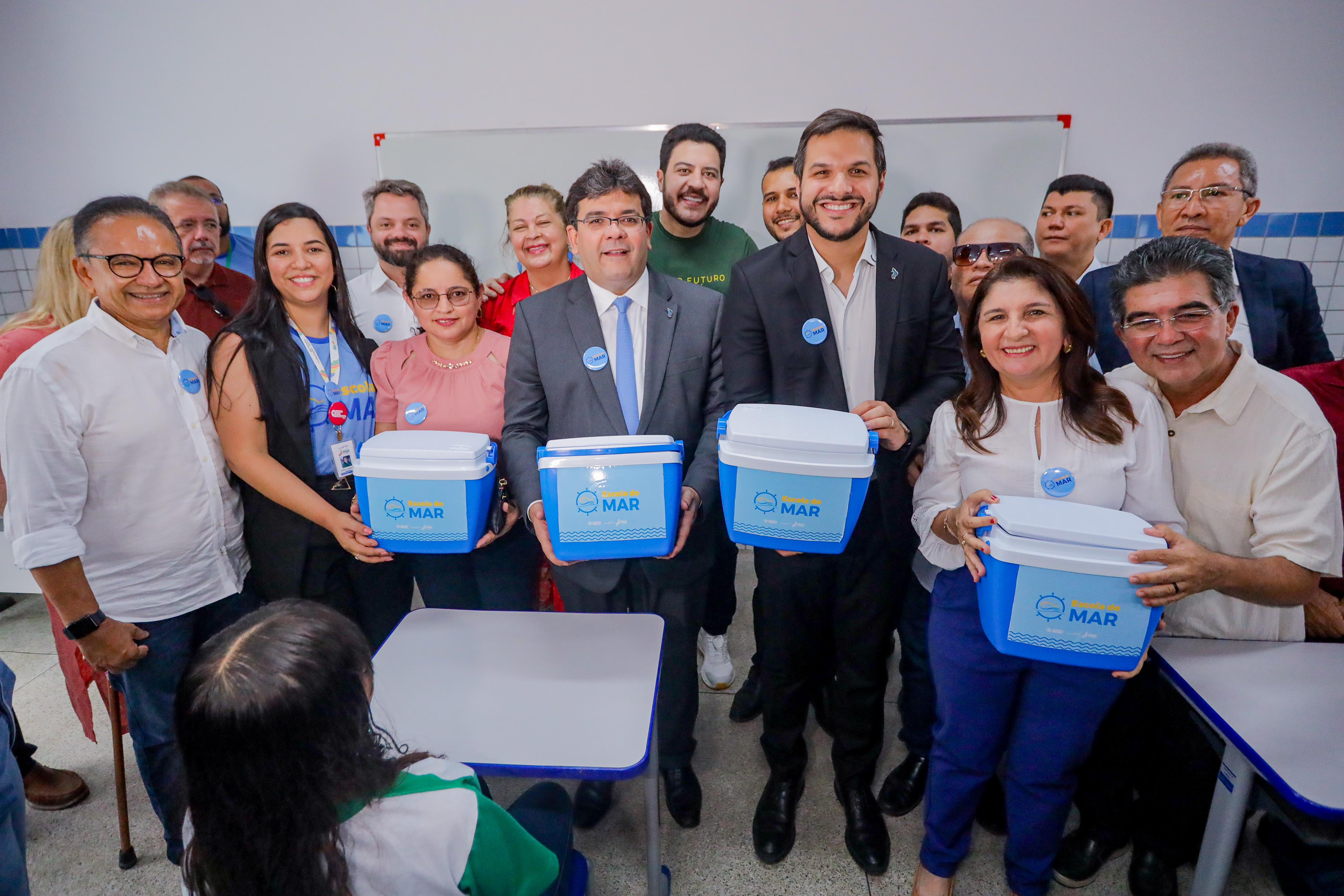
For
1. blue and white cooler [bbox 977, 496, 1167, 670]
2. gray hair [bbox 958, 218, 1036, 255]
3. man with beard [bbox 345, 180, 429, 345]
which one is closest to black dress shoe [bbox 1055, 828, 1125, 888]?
blue and white cooler [bbox 977, 496, 1167, 670]

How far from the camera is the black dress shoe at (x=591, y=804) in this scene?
1.92m

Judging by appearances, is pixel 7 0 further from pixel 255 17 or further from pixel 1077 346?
pixel 1077 346

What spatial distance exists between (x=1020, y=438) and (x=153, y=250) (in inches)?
78.0

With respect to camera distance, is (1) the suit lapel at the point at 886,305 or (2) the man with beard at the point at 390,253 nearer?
(1) the suit lapel at the point at 886,305

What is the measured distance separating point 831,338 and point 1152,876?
63.2 inches

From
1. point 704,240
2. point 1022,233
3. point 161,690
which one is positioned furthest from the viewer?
point 704,240

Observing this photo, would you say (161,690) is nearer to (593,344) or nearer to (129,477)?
(129,477)

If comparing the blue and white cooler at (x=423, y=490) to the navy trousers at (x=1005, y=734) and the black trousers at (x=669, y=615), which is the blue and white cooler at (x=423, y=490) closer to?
the black trousers at (x=669, y=615)

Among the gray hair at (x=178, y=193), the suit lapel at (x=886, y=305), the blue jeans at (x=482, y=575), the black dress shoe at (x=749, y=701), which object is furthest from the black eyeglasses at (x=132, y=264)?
the black dress shoe at (x=749, y=701)

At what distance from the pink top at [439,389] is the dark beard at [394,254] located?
30.8 inches

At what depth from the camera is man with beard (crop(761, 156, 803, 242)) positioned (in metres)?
2.68

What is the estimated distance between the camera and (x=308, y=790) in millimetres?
806

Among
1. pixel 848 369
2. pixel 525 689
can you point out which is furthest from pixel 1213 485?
pixel 525 689

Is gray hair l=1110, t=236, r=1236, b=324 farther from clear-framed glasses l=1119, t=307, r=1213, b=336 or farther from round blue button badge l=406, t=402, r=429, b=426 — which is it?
round blue button badge l=406, t=402, r=429, b=426
